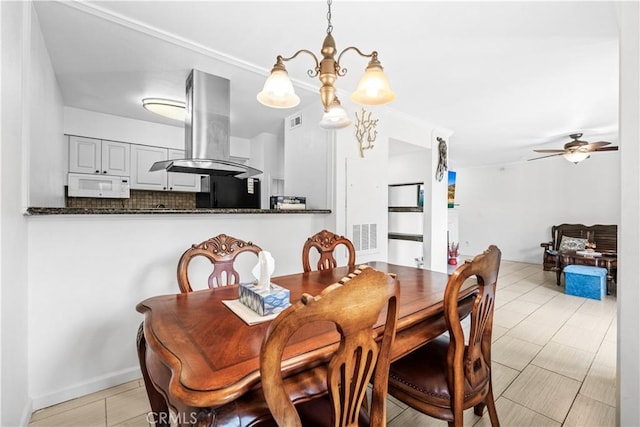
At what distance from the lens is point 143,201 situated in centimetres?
402

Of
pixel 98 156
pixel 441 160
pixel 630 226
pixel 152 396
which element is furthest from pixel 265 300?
pixel 441 160

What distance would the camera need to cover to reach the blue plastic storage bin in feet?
12.2

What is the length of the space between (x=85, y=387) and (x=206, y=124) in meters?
2.10

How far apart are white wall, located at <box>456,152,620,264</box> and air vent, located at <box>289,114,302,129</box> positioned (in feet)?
18.7

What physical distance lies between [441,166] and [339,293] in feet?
13.2

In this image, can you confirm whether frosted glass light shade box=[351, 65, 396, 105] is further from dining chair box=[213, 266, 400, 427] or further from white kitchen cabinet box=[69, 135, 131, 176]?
white kitchen cabinet box=[69, 135, 131, 176]

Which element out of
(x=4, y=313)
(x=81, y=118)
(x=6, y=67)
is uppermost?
(x=81, y=118)

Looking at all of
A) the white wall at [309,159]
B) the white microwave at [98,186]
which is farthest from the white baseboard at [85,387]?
the white microwave at [98,186]

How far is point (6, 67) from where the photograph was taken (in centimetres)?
121

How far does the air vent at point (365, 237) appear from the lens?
3.05 m

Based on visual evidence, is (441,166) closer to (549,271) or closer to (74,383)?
(549,271)

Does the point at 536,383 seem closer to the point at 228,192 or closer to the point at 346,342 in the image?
the point at 346,342

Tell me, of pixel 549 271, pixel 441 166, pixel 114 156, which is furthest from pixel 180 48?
pixel 549 271

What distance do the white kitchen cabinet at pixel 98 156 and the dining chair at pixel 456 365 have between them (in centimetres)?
402
